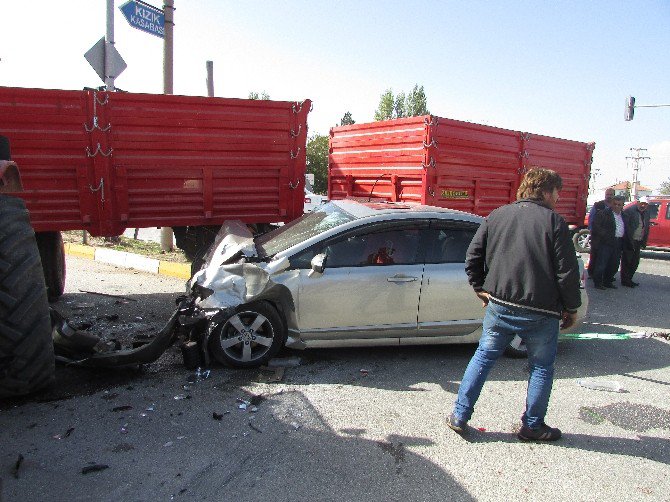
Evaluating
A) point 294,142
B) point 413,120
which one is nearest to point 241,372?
point 294,142

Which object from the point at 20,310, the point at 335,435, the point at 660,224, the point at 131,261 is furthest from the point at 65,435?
the point at 660,224

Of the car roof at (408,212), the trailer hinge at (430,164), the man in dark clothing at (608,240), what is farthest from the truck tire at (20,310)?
the man in dark clothing at (608,240)

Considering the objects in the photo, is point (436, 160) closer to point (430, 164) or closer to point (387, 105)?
point (430, 164)

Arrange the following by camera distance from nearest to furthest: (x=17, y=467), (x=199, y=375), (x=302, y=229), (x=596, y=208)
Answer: (x=17, y=467) → (x=199, y=375) → (x=302, y=229) → (x=596, y=208)

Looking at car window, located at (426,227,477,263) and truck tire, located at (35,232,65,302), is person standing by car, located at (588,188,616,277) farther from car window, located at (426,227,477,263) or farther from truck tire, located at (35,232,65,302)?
truck tire, located at (35,232,65,302)

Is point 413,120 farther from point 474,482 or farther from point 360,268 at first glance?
point 474,482

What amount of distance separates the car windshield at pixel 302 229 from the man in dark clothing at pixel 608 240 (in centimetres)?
550

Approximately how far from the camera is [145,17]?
27.7 ft

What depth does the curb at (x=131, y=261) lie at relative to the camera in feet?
26.0

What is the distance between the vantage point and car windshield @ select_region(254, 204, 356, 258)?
179 inches

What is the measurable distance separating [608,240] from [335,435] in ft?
23.1

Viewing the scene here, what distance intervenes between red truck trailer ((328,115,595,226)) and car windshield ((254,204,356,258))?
2282 millimetres

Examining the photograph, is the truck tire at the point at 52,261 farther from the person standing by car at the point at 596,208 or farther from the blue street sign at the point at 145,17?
the person standing by car at the point at 596,208

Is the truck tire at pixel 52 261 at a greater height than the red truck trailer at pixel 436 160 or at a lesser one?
lesser
